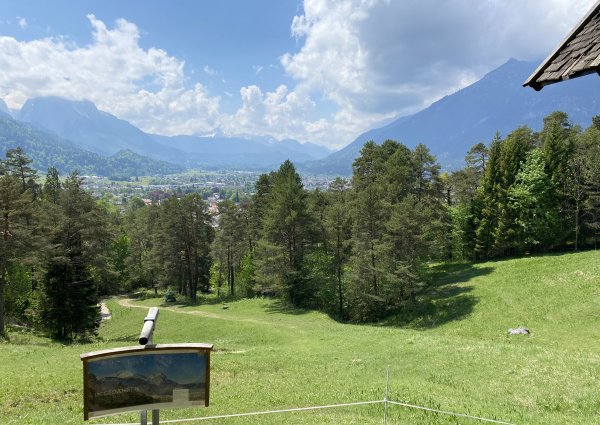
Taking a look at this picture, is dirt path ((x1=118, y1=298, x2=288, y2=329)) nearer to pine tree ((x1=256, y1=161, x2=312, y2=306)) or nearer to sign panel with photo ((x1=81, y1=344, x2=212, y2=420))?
pine tree ((x1=256, y1=161, x2=312, y2=306))

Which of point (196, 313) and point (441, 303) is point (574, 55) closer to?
point (441, 303)

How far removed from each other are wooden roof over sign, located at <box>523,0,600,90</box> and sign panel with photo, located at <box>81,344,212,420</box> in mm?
7254

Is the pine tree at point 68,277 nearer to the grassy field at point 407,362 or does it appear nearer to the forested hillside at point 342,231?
the forested hillside at point 342,231

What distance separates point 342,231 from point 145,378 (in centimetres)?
4154

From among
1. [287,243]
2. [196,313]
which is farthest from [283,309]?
[196,313]

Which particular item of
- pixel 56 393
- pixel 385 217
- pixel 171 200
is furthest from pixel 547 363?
pixel 171 200

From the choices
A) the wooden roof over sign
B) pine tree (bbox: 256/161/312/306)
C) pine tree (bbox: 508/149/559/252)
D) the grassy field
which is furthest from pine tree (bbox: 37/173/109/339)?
pine tree (bbox: 508/149/559/252)

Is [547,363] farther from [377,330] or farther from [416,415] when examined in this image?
[377,330]

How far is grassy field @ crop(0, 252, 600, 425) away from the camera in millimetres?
12531

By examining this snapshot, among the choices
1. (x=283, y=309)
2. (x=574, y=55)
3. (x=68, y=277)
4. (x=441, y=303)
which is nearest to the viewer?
(x=574, y=55)

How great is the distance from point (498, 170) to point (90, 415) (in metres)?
56.6

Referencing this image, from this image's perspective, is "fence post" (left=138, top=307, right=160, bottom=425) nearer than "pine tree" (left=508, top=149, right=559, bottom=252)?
Yes

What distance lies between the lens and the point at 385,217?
45.9 m

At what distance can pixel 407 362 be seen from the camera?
2014cm
